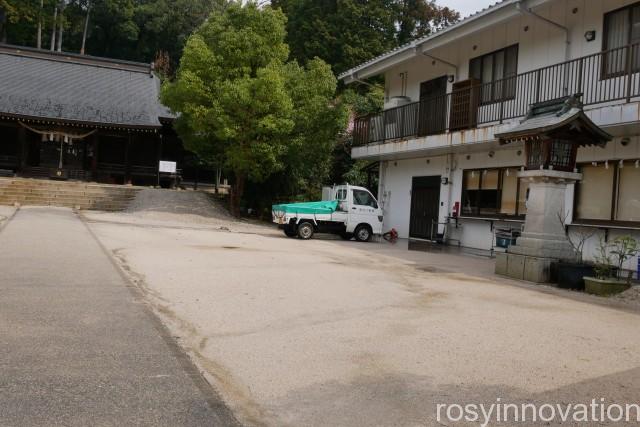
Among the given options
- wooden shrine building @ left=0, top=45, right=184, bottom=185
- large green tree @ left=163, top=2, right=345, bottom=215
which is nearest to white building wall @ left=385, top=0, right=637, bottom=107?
large green tree @ left=163, top=2, right=345, bottom=215

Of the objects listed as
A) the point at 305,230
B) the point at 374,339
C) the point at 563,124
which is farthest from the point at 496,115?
the point at 374,339

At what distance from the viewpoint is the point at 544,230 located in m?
9.92

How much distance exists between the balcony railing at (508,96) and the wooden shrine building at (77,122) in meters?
12.5

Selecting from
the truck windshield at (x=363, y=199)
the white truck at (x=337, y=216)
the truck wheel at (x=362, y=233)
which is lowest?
the truck wheel at (x=362, y=233)

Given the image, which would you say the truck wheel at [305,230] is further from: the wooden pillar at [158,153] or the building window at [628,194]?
the wooden pillar at [158,153]

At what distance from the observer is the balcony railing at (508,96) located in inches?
467

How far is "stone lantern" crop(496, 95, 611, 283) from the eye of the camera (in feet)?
32.1

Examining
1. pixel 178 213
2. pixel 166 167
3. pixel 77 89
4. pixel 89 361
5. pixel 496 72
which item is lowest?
pixel 89 361

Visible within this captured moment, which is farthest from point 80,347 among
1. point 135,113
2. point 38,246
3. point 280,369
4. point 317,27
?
point 317,27

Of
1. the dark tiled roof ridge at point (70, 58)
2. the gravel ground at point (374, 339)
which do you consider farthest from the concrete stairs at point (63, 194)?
the gravel ground at point (374, 339)

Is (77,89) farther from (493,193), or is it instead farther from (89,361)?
(89,361)

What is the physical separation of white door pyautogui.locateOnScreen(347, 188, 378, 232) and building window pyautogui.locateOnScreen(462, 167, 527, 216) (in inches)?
116

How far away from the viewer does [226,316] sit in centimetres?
572

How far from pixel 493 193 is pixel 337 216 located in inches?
191
